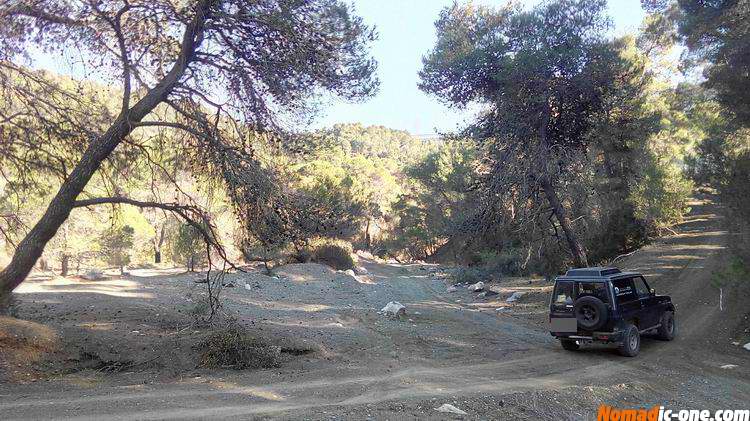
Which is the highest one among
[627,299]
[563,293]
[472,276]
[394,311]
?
[563,293]

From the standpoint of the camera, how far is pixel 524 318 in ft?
55.6

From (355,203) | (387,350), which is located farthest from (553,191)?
(355,203)

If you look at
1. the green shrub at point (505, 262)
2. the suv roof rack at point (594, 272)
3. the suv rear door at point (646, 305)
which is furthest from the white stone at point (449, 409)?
the green shrub at point (505, 262)

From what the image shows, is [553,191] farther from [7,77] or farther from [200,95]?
[7,77]

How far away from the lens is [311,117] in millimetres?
11242

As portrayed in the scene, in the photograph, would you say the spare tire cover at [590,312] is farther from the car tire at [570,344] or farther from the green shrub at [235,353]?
the green shrub at [235,353]

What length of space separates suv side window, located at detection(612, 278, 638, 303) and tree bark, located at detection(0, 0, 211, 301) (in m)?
10.3

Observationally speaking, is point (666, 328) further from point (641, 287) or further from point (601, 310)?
point (601, 310)

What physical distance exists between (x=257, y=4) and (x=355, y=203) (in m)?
41.0

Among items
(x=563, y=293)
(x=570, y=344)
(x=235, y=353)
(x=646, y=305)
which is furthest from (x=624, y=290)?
(x=235, y=353)

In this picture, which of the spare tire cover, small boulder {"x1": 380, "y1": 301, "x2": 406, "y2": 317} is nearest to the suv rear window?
the spare tire cover

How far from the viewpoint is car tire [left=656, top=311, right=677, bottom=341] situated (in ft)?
40.9

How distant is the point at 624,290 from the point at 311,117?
8155 mm

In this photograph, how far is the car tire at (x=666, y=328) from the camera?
12461 millimetres
